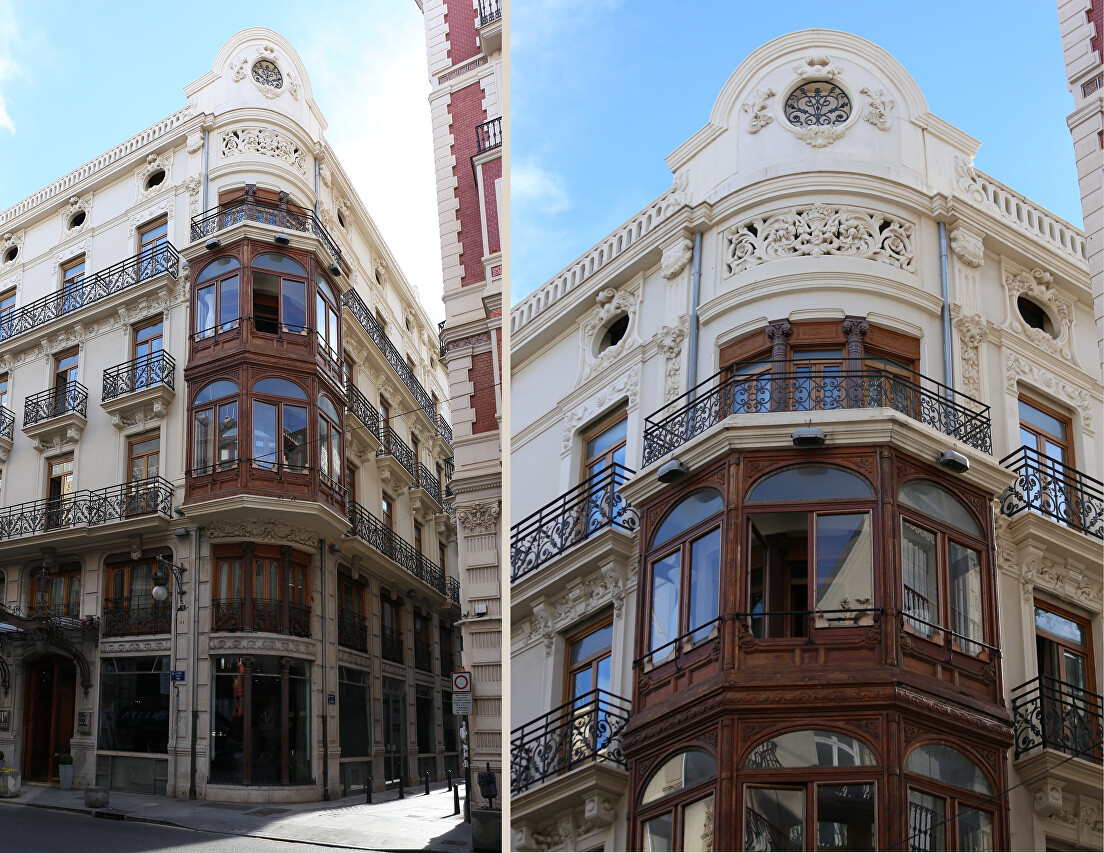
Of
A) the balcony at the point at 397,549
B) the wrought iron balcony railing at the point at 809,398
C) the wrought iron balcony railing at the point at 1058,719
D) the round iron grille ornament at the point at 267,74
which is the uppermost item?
the round iron grille ornament at the point at 267,74

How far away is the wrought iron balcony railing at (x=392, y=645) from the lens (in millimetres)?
19219

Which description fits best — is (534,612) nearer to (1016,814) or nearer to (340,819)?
(1016,814)

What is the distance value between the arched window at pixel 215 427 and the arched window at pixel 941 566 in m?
11.5

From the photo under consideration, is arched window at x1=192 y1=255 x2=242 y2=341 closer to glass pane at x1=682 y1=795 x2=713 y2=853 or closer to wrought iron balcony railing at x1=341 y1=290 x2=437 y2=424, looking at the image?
wrought iron balcony railing at x1=341 y1=290 x2=437 y2=424

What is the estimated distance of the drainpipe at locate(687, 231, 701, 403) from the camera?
7.26 metres

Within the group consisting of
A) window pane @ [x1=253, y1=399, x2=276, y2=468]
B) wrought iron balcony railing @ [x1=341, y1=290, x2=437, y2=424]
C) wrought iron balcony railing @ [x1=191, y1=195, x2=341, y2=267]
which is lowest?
window pane @ [x1=253, y1=399, x2=276, y2=468]

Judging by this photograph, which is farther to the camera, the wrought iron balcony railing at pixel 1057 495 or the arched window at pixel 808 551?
the wrought iron balcony railing at pixel 1057 495

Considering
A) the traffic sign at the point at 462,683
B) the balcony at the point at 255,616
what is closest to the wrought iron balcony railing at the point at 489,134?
the traffic sign at the point at 462,683

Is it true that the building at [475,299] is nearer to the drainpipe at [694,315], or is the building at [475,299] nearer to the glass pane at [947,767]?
the drainpipe at [694,315]

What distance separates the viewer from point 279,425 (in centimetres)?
1638

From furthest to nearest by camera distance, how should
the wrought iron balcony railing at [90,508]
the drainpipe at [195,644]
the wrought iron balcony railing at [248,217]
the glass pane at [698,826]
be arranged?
1. the wrought iron balcony railing at [248,217]
2. the wrought iron balcony railing at [90,508]
3. the drainpipe at [195,644]
4. the glass pane at [698,826]

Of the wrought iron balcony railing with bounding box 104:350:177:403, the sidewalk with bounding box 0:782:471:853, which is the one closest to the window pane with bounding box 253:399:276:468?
the wrought iron balcony railing with bounding box 104:350:177:403

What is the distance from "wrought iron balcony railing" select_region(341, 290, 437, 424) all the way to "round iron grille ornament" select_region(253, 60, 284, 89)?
138 inches

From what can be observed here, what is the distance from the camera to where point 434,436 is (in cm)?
2517
